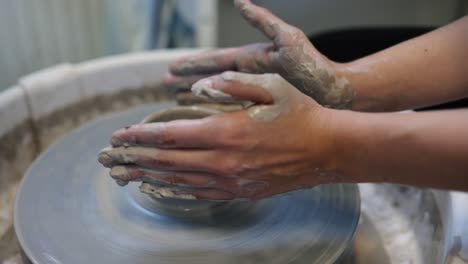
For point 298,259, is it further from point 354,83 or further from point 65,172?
point 65,172

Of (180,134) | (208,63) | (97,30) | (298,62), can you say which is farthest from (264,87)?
(97,30)

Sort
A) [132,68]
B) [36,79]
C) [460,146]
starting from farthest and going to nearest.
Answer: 1. [132,68]
2. [36,79]
3. [460,146]

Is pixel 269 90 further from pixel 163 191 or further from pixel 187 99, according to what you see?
pixel 187 99

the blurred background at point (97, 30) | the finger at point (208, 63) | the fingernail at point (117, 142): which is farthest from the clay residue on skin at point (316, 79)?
the blurred background at point (97, 30)

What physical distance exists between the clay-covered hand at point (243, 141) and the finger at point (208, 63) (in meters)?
0.39

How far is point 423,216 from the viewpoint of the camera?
1.17m

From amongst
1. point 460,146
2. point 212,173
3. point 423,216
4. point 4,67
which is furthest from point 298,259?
point 4,67

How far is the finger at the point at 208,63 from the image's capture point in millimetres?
1193

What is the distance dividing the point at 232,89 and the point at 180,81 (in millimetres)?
462

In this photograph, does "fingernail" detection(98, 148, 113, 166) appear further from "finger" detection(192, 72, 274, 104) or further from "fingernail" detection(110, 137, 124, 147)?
"finger" detection(192, 72, 274, 104)

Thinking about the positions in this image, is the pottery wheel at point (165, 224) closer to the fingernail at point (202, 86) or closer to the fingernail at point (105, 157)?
the fingernail at point (105, 157)

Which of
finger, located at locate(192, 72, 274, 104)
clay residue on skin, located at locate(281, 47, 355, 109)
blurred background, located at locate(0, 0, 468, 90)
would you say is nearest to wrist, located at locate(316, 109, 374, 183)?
finger, located at locate(192, 72, 274, 104)

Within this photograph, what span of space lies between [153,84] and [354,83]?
2.31 feet

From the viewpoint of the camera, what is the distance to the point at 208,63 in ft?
3.95
